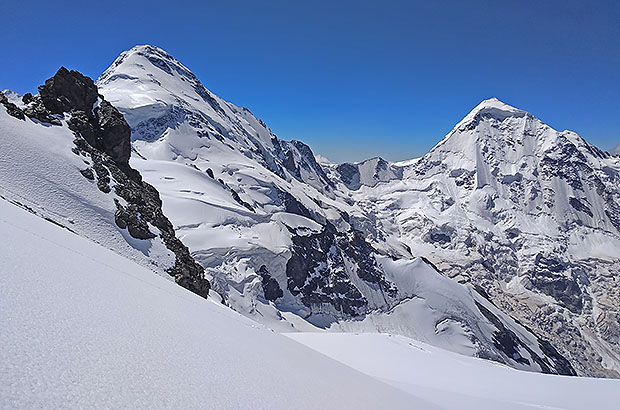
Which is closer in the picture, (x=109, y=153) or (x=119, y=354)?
(x=119, y=354)

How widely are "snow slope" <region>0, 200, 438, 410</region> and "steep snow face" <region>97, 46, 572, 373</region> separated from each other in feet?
206

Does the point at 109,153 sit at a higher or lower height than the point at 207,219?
higher

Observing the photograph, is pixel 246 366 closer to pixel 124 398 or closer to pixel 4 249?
pixel 124 398

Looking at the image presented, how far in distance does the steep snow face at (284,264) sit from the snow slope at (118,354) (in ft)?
206

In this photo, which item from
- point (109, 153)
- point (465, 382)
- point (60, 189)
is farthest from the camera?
point (109, 153)

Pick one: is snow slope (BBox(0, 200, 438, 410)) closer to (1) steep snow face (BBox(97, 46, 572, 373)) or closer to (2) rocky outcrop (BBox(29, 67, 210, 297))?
(2) rocky outcrop (BBox(29, 67, 210, 297))

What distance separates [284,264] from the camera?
9231 cm

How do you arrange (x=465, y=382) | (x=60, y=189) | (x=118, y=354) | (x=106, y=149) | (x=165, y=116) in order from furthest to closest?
(x=165, y=116)
(x=106, y=149)
(x=60, y=189)
(x=465, y=382)
(x=118, y=354)

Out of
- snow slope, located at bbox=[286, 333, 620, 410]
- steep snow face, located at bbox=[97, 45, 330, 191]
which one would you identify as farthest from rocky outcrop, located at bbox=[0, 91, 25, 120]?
steep snow face, located at bbox=[97, 45, 330, 191]

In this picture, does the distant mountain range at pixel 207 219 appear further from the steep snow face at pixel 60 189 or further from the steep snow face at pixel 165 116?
the steep snow face at pixel 165 116

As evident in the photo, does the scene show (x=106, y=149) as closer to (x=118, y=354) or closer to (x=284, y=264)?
(x=118, y=354)

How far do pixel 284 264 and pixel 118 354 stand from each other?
88.9 m

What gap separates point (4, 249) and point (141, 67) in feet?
706

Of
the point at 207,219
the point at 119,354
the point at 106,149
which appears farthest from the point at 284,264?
the point at 119,354
